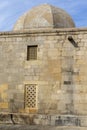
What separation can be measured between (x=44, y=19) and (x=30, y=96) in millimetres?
4925

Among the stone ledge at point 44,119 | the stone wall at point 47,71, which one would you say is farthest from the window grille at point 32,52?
the stone ledge at point 44,119

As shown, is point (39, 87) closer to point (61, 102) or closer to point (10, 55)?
point (61, 102)

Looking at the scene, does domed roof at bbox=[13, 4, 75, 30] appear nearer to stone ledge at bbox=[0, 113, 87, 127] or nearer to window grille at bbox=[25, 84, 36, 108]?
window grille at bbox=[25, 84, 36, 108]

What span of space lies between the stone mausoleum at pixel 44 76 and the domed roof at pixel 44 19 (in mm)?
2856

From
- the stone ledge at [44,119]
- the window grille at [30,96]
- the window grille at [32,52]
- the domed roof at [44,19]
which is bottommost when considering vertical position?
the stone ledge at [44,119]

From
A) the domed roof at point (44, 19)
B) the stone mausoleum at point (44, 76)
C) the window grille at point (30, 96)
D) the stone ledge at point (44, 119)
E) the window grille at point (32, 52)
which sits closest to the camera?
the stone ledge at point (44, 119)

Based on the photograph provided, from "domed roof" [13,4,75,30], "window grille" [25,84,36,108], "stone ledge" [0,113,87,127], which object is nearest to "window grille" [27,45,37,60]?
"window grille" [25,84,36,108]

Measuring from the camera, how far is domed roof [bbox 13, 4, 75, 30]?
54.6ft

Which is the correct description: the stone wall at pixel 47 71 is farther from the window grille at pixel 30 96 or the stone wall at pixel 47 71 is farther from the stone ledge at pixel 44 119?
the stone ledge at pixel 44 119

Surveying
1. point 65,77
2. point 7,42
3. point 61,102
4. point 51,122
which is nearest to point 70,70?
point 65,77

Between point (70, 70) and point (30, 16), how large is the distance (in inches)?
205

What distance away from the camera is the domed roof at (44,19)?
16656mm

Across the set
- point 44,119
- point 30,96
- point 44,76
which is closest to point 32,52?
point 44,76

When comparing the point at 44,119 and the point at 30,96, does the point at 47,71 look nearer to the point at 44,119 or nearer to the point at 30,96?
the point at 30,96
